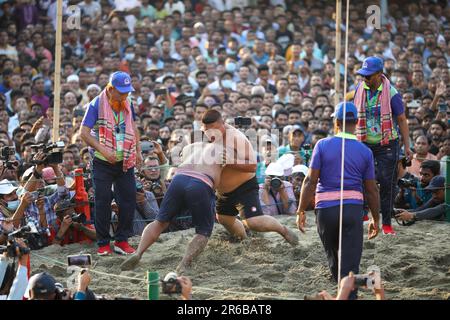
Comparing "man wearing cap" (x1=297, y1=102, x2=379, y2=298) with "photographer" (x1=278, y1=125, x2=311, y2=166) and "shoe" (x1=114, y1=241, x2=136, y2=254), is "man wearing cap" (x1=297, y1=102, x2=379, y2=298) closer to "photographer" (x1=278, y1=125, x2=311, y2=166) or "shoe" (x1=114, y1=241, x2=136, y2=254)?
"shoe" (x1=114, y1=241, x2=136, y2=254)

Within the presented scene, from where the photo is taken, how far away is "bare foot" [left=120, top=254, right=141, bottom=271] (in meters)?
10.1

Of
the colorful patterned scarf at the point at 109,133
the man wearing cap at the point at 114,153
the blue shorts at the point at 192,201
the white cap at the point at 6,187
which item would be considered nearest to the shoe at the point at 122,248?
the man wearing cap at the point at 114,153

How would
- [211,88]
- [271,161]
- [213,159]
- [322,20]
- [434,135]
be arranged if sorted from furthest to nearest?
[322,20]
[211,88]
[434,135]
[271,161]
[213,159]

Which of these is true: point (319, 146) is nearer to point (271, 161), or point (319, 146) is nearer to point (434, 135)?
point (271, 161)

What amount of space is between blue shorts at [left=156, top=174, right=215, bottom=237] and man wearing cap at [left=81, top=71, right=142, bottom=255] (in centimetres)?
80

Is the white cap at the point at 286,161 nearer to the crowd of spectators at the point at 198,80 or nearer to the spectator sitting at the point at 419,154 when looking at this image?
the crowd of spectators at the point at 198,80

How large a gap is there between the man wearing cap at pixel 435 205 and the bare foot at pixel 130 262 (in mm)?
3680

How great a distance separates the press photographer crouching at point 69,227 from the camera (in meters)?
11.2

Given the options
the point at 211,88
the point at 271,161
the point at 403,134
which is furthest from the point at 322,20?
the point at 403,134

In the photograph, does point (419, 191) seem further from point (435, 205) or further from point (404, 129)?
point (404, 129)

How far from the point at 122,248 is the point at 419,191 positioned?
3908 millimetres

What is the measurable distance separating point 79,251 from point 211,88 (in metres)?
7.38

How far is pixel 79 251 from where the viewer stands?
11.0 m

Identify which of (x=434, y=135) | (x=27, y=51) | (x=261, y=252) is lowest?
(x=261, y=252)
